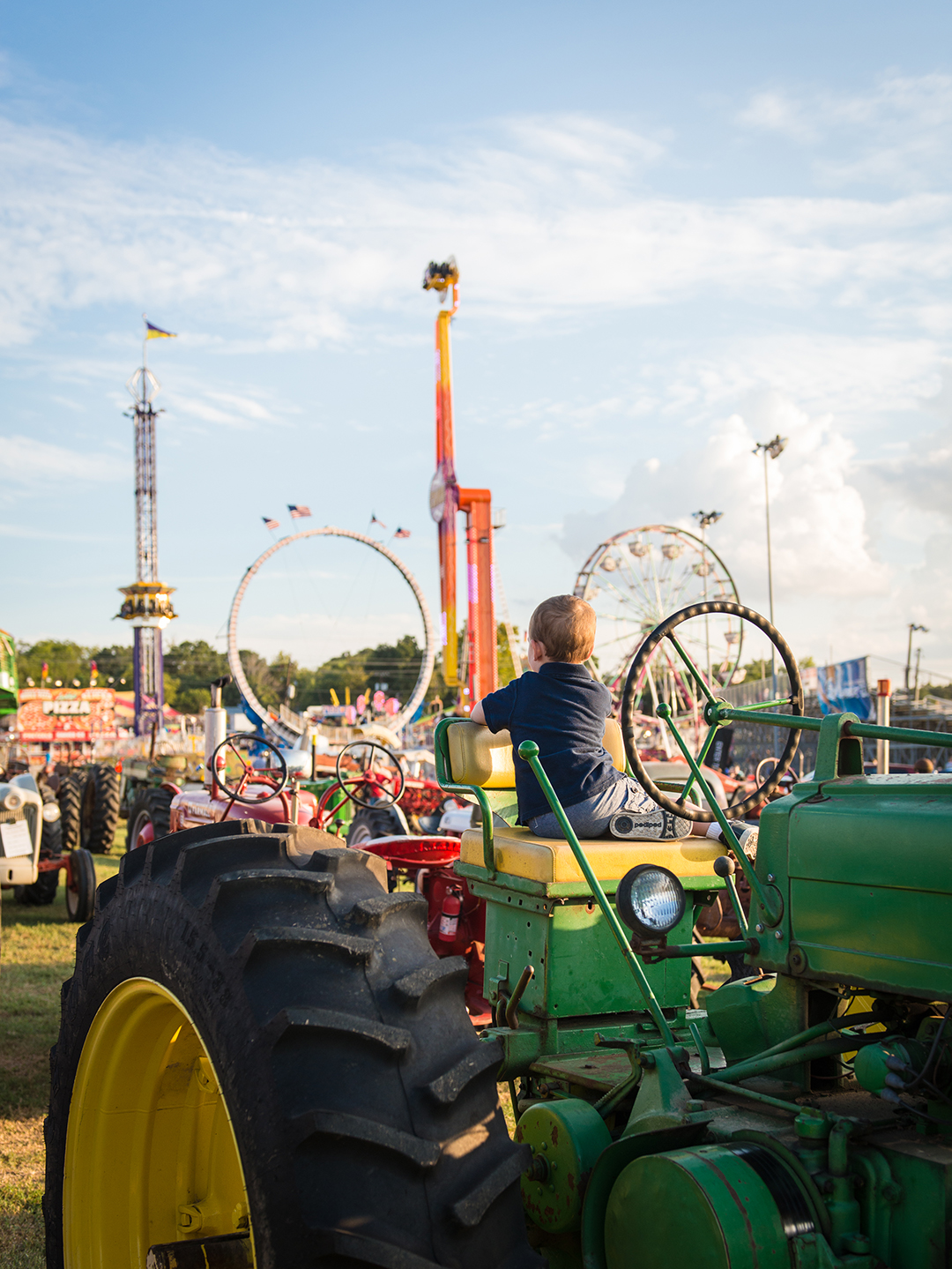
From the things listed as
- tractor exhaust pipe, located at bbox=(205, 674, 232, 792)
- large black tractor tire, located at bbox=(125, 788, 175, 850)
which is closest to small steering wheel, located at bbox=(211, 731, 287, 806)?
tractor exhaust pipe, located at bbox=(205, 674, 232, 792)

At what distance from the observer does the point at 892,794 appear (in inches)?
73.4

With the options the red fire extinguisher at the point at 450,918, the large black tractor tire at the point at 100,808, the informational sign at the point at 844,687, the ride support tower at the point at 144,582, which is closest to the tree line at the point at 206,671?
the ride support tower at the point at 144,582

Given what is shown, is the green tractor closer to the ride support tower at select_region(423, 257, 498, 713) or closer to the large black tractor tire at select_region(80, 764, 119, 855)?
the large black tractor tire at select_region(80, 764, 119, 855)

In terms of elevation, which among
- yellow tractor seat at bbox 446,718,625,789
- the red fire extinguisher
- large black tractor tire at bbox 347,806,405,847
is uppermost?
yellow tractor seat at bbox 446,718,625,789

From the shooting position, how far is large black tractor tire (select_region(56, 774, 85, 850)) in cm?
1110

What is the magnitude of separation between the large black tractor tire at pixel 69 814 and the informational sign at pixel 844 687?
1417 cm

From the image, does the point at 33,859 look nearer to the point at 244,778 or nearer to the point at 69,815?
the point at 244,778

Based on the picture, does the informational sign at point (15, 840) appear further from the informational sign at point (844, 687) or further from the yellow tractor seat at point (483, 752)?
the informational sign at point (844, 687)

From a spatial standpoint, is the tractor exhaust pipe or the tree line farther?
the tree line

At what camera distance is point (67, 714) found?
2218 inches

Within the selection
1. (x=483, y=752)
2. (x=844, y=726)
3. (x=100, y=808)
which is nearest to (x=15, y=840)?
(x=100, y=808)

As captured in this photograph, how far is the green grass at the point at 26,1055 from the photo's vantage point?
11.0 feet

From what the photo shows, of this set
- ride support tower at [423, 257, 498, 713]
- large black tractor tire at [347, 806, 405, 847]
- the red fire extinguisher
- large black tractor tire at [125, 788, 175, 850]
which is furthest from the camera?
ride support tower at [423, 257, 498, 713]

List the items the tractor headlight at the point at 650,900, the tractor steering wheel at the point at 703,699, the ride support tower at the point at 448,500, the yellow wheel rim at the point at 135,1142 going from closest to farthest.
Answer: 1. the tractor headlight at the point at 650,900
2. the yellow wheel rim at the point at 135,1142
3. the tractor steering wheel at the point at 703,699
4. the ride support tower at the point at 448,500
